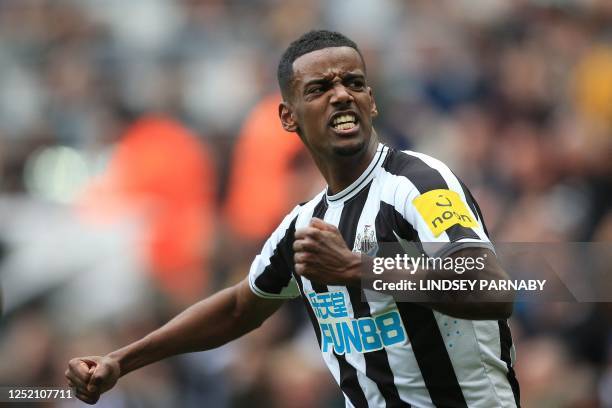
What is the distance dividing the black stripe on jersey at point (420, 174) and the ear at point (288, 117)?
52cm

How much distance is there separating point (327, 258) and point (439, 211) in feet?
1.53

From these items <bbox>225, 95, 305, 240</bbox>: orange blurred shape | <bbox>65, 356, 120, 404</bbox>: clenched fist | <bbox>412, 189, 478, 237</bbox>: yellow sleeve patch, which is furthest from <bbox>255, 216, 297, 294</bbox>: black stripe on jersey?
<bbox>225, 95, 305, 240</bbox>: orange blurred shape

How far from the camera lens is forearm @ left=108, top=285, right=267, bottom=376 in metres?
5.32

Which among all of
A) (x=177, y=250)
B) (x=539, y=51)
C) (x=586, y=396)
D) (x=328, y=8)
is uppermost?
(x=328, y=8)

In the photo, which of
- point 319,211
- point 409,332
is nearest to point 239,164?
point 319,211

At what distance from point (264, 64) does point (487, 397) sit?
684 centimetres

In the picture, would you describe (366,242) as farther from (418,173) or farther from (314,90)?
(314,90)

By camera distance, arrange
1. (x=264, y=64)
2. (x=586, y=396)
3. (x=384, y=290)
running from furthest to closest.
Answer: (x=264, y=64), (x=586, y=396), (x=384, y=290)

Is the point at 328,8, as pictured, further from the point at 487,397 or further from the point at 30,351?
the point at 487,397

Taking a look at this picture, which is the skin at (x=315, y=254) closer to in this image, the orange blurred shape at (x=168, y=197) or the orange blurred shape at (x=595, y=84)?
the orange blurred shape at (x=168, y=197)

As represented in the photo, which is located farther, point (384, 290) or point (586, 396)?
point (586, 396)

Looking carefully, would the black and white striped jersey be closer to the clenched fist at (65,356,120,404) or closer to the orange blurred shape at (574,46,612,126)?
the clenched fist at (65,356,120,404)

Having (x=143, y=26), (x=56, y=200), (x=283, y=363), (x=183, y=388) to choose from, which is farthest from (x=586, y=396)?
(x=143, y=26)

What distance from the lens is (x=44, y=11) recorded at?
1234 cm
